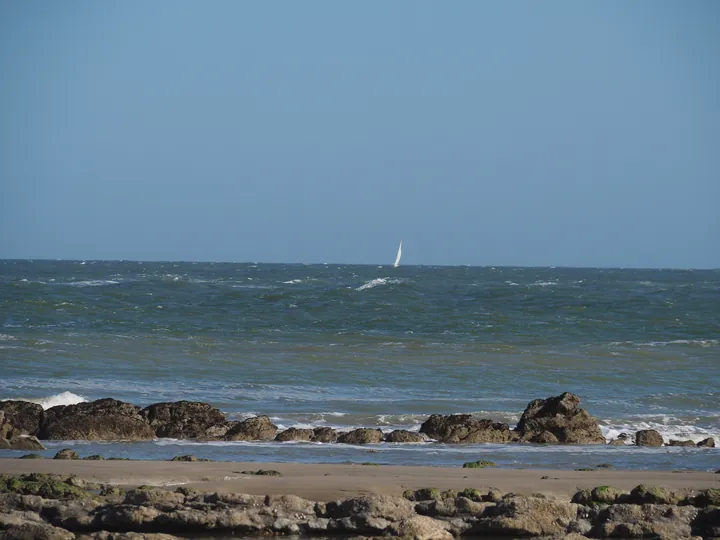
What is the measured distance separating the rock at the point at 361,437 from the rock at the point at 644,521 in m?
6.15

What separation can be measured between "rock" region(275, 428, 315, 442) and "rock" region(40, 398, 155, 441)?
1891 millimetres

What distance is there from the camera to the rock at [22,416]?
1448cm

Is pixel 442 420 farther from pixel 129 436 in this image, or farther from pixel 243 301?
pixel 243 301

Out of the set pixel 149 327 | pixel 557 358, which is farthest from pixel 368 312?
pixel 557 358

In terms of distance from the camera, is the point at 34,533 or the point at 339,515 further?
the point at 339,515

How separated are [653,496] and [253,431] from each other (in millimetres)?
6985

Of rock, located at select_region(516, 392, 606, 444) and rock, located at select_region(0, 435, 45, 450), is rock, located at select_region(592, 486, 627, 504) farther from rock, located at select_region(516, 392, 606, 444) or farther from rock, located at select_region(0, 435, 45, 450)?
rock, located at select_region(0, 435, 45, 450)

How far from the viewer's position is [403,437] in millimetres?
14820

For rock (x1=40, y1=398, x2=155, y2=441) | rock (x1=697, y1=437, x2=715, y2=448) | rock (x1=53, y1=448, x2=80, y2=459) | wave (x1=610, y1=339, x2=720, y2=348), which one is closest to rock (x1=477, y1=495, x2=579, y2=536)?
rock (x1=53, y1=448, x2=80, y2=459)

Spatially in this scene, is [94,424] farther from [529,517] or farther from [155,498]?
[529,517]

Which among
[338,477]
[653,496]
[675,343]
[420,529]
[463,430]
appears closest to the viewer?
[420,529]

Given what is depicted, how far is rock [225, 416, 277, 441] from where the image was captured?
14.8m

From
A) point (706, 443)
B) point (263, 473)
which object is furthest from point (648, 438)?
point (263, 473)

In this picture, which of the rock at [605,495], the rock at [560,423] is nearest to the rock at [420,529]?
the rock at [605,495]
